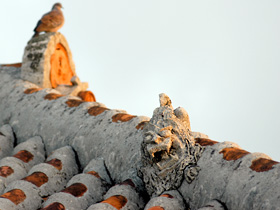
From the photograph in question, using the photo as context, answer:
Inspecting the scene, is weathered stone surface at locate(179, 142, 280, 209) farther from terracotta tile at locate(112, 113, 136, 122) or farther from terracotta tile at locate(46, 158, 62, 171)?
terracotta tile at locate(46, 158, 62, 171)

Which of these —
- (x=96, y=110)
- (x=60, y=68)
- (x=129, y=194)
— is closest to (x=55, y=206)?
(x=129, y=194)

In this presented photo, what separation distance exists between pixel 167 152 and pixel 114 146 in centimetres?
118

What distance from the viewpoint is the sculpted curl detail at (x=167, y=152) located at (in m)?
5.46

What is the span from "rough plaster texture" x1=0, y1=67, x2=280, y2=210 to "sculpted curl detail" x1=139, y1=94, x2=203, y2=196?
0.10 metres

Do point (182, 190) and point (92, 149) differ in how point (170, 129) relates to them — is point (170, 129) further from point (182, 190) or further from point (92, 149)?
point (92, 149)

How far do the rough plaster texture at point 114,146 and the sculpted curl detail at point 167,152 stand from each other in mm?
99

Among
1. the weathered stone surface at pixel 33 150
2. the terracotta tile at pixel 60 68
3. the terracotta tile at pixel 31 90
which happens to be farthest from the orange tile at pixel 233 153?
the terracotta tile at pixel 60 68

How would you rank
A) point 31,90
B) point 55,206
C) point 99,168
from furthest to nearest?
point 31,90 < point 99,168 < point 55,206

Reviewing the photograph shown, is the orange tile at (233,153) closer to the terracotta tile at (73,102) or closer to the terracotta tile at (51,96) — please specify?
the terracotta tile at (73,102)

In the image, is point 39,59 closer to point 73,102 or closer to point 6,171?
→ point 73,102

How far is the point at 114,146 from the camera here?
6.56 m

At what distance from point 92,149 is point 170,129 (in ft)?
5.19

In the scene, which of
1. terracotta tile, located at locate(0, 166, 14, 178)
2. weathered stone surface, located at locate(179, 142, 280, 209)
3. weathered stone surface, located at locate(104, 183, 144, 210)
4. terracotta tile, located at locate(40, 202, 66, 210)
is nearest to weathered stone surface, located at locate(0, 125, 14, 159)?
terracotta tile, located at locate(0, 166, 14, 178)

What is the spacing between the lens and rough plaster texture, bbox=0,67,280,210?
15.8 feet
